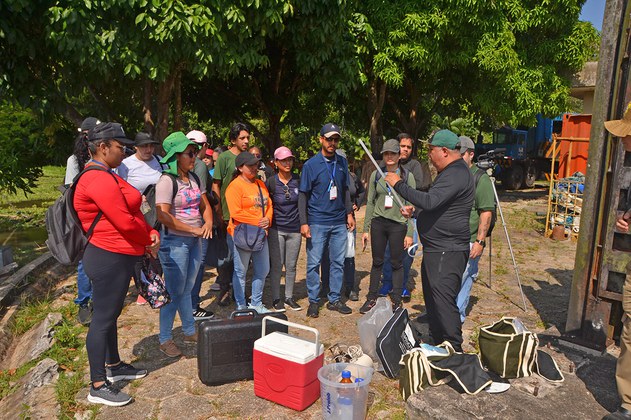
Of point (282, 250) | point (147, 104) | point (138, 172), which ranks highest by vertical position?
point (147, 104)

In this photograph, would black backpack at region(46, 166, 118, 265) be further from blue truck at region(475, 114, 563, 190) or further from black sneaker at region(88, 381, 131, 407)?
blue truck at region(475, 114, 563, 190)

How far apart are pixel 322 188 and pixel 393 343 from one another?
1.92 meters

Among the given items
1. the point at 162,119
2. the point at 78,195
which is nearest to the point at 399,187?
the point at 78,195

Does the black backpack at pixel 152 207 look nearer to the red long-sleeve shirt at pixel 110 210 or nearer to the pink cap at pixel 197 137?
the red long-sleeve shirt at pixel 110 210

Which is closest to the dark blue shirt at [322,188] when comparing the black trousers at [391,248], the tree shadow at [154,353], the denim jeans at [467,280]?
the black trousers at [391,248]

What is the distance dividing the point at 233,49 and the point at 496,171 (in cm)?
1644

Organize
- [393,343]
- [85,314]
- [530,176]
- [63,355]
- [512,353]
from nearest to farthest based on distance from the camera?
[512,353] < [393,343] < [63,355] < [85,314] < [530,176]

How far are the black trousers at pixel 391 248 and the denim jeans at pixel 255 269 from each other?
4.17ft

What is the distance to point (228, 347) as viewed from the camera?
390 cm

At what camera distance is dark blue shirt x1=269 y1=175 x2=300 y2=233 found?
5.45m

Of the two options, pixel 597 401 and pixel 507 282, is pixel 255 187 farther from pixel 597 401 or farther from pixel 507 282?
pixel 507 282

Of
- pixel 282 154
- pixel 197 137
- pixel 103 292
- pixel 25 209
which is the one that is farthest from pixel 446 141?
pixel 25 209

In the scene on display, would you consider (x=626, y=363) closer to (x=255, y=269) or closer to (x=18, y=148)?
(x=255, y=269)

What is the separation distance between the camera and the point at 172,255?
4.22 m
